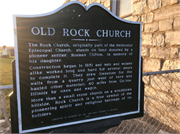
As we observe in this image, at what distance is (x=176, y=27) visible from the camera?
10.8ft

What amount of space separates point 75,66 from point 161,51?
8.00ft

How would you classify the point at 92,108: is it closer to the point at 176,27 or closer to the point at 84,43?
the point at 84,43

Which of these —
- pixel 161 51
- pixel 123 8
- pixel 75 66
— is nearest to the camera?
pixel 75 66

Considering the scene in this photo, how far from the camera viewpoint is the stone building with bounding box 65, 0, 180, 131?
10.9ft

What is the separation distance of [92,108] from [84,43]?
916mm

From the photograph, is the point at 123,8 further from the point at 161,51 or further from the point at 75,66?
the point at 75,66

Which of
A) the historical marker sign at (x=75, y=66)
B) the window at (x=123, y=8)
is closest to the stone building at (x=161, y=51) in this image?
the window at (x=123, y=8)

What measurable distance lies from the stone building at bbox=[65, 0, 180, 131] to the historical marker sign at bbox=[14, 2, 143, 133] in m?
1.34

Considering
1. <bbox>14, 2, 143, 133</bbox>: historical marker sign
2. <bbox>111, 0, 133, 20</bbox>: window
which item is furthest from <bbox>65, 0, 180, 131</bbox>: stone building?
<bbox>14, 2, 143, 133</bbox>: historical marker sign

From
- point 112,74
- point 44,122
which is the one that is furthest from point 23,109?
point 112,74

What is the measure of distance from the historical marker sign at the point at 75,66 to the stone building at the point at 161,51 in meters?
1.34

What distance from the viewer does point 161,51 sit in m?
3.63

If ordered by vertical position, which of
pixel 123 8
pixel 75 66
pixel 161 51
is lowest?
pixel 75 66

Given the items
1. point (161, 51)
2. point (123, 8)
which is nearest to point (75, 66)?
point (161, 51)
